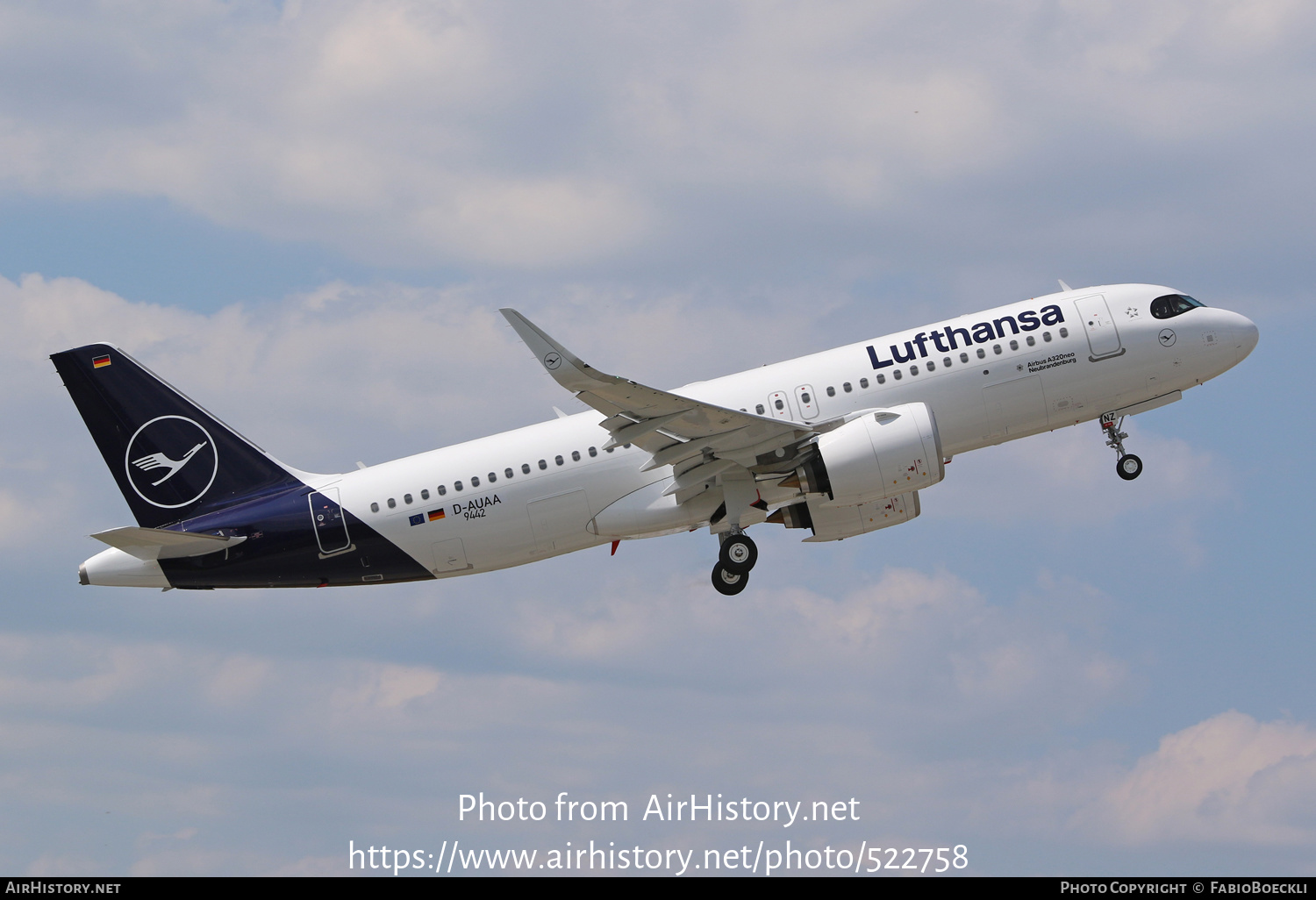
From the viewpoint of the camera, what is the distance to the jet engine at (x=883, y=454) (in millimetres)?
37344

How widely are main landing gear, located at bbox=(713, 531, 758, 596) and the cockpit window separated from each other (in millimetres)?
14101

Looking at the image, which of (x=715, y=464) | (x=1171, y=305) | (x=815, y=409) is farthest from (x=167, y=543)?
(x=1171, y=305)

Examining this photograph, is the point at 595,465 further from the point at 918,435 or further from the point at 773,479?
the point at 918,435

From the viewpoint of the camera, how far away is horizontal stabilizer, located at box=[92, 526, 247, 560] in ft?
130

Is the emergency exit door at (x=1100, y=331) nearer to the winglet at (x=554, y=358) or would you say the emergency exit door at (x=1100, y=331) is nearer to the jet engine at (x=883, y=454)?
the jet engine at (x=883, y=454)

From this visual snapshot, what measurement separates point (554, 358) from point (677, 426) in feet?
15.5

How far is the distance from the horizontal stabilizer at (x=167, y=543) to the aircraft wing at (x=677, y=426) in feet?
40.6

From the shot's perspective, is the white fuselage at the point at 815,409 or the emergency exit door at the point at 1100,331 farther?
the emergency exit door at the point at 1100,331

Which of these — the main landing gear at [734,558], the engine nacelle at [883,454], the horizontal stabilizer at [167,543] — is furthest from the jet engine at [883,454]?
the horizontal stabilizer at [167,543]

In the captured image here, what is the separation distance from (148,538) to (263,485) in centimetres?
399

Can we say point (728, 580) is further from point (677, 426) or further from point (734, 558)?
point (677, 426)

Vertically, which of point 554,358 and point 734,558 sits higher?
point 554,358

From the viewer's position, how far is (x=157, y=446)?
4294 cm

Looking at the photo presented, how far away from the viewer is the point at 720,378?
134ft
